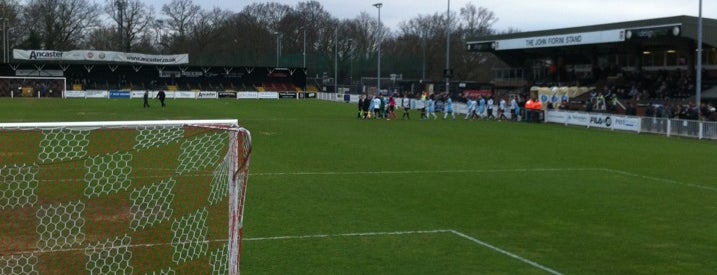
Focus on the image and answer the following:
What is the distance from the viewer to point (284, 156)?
21922 mm

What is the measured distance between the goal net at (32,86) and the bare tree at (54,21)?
58.7 feet

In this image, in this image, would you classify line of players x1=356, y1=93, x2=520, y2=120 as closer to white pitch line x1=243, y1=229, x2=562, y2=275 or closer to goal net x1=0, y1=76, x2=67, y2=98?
white pitch line x1=243, y1=229, x2=562, y2=275

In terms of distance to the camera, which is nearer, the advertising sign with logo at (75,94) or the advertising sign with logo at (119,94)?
the advertising sign with logo at (119,94)

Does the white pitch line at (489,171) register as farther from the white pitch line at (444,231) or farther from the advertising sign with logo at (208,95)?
the advertising sign with logo at (208,95)

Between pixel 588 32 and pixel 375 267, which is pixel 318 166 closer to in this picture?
pixel 375 267

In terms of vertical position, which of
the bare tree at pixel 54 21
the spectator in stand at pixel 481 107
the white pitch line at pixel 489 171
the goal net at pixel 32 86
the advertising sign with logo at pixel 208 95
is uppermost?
the bare tree at pixel 54 21

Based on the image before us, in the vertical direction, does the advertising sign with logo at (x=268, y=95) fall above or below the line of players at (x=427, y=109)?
above

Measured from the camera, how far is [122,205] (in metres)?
12.5

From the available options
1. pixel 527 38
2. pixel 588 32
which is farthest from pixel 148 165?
pixel 527 38

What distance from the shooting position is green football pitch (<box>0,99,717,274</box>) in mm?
9844

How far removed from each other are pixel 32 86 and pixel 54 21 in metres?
22.0

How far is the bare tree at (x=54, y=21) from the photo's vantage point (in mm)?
92875

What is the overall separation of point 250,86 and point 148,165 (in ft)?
233

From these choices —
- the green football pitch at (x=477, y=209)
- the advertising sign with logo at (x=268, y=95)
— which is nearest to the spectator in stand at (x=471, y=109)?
the green football pitch at (x=477, y=209)
